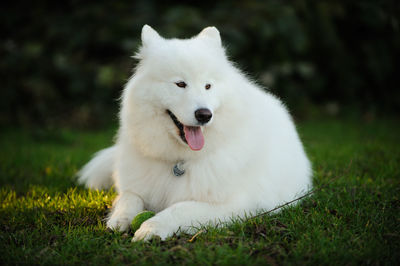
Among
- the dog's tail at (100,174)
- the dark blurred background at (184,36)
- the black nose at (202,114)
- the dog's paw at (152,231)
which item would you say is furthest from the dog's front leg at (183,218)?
the dark blurred background at (184,36)

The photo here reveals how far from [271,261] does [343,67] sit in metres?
7.40

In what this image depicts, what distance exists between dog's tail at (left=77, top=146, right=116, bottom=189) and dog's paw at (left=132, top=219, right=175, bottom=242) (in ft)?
4.77

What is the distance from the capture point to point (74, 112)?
337 inches

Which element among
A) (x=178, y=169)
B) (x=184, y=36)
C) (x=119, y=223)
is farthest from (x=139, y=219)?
(x=184, y=36)

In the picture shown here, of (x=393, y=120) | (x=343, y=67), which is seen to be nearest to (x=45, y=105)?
(x=343, y=67)

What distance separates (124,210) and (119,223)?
13 centimetres

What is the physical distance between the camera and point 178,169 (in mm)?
3133

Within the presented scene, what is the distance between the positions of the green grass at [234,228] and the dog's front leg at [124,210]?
0.09 meters

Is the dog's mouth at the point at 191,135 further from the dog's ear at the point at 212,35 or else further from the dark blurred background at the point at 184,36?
the dark blurred background at the point at 184,36

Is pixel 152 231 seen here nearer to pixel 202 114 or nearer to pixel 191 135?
pixel 191 135

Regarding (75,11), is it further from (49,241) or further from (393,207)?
(393,207)

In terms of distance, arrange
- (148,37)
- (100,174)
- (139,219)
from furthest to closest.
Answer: (100,174) < (148,37) < (139,219)

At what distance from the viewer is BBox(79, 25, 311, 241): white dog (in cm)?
295

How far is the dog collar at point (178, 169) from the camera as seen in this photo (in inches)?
123
